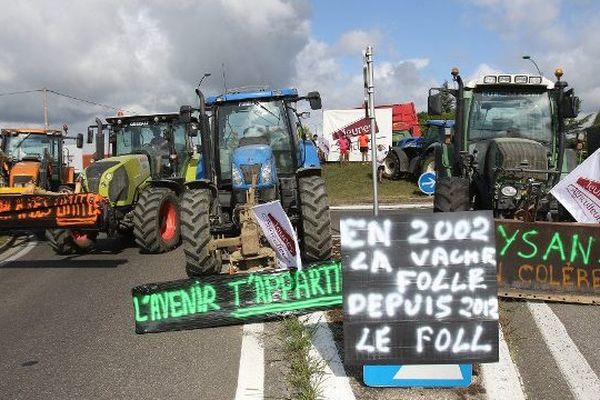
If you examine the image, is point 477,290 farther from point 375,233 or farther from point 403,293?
point 375,233

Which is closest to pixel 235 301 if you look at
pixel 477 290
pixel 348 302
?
pixel 348 302

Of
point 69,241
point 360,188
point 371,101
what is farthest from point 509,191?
point 360,188

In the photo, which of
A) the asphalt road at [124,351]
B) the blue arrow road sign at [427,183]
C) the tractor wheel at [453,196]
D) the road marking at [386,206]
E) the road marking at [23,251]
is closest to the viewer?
the asphalt road at [124,351]

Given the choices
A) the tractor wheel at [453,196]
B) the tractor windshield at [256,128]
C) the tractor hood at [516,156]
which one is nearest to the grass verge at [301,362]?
the tractor windshield at [256,128]

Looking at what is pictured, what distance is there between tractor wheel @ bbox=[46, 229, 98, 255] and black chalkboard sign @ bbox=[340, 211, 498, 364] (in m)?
7.06

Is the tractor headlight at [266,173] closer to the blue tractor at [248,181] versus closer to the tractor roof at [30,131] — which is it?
the blue tractor at [248,181]

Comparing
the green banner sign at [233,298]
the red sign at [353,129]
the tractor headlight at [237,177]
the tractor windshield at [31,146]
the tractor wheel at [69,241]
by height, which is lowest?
the green banner sign at [233,298]

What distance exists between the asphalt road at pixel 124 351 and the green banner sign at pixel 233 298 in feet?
0.45

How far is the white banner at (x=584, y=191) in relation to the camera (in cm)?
630

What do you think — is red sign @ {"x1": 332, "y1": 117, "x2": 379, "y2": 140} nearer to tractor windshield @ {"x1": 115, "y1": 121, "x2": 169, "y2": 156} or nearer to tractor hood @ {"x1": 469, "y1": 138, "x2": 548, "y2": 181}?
tractor windshield @ {"x1": 115, "y1": 121, "x2": 169, "y2": 156}

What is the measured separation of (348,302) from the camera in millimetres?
4016

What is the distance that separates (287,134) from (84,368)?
471cm

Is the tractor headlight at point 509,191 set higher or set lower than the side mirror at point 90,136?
lower

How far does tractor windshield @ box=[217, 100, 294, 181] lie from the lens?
334 inches
